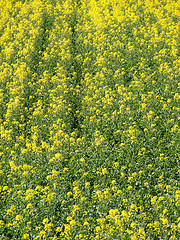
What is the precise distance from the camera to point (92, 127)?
359 inches

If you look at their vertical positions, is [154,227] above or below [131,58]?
below

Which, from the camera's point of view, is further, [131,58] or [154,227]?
[131,58]

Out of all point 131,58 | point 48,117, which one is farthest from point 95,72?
point 48,117

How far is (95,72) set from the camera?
1186 centimetres

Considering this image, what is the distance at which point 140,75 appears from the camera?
36.7ft

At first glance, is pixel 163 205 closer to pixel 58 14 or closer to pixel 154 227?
pixel 154 227

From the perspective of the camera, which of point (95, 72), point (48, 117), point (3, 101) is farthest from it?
point (95, 72)

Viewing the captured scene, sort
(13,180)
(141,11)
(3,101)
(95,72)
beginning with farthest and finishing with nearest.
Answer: (141,11) → (95,72) → (3,101) → (13,180)

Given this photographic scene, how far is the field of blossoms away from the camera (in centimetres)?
644

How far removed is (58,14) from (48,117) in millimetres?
8978

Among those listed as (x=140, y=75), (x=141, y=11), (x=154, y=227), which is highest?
(x=141, y=11)

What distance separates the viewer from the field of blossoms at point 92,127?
21.1ft

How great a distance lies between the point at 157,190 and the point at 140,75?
5.26m

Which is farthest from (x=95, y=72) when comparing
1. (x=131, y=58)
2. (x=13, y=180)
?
(x=13, y=180)
